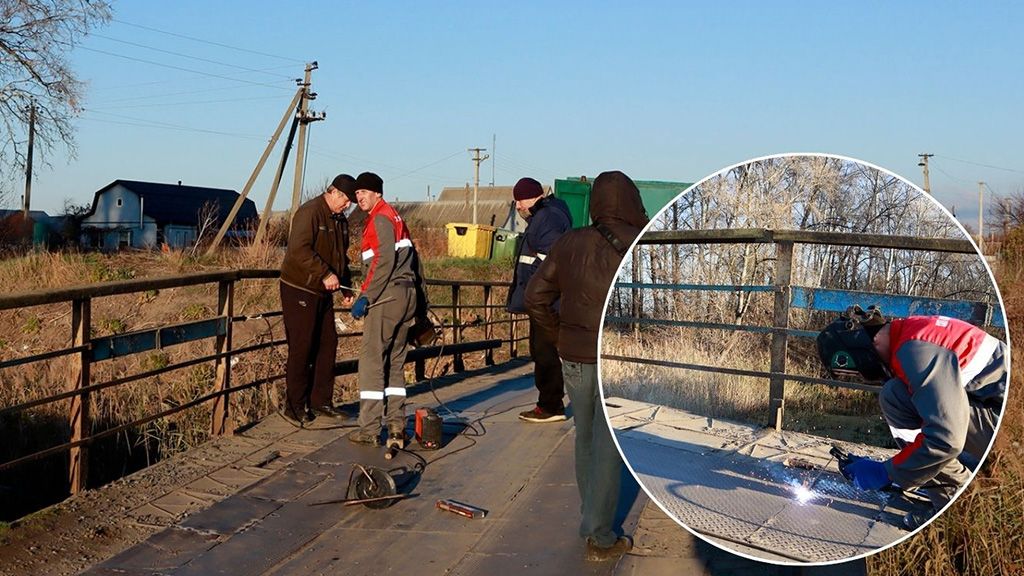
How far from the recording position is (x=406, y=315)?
299 inches

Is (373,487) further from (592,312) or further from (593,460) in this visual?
(592,312)

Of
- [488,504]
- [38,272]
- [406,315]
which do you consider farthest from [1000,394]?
[38,272]

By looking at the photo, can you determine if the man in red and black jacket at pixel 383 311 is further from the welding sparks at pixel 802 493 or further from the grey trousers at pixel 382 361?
the welding sparks at pixel 802 493

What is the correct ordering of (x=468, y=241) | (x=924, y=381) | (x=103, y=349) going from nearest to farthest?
(x=924, y=381) < (x=103, y=349) < (x=468, y=241)

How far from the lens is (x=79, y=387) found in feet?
20.6

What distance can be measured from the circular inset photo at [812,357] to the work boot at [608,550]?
1.74 m

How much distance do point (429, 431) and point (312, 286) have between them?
1576 mm

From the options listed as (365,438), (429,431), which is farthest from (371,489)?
(365,438)

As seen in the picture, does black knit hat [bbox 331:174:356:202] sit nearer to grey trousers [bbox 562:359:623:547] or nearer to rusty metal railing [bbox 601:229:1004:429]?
grey trousers [bbox 562:359:623:547]

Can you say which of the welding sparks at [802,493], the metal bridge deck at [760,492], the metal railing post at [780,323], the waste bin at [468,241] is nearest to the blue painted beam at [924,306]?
the metal railing post at [780,323]

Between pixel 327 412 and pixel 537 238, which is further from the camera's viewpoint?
pixel 327 412

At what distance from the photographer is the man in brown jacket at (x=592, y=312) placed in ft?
15.7

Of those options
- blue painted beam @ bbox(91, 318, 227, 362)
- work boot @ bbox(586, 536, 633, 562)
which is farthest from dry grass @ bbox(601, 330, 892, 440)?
blue painted beam @ bbox(91, 318, 227, 362)

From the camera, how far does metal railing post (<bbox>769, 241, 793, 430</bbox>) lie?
9.73ft
